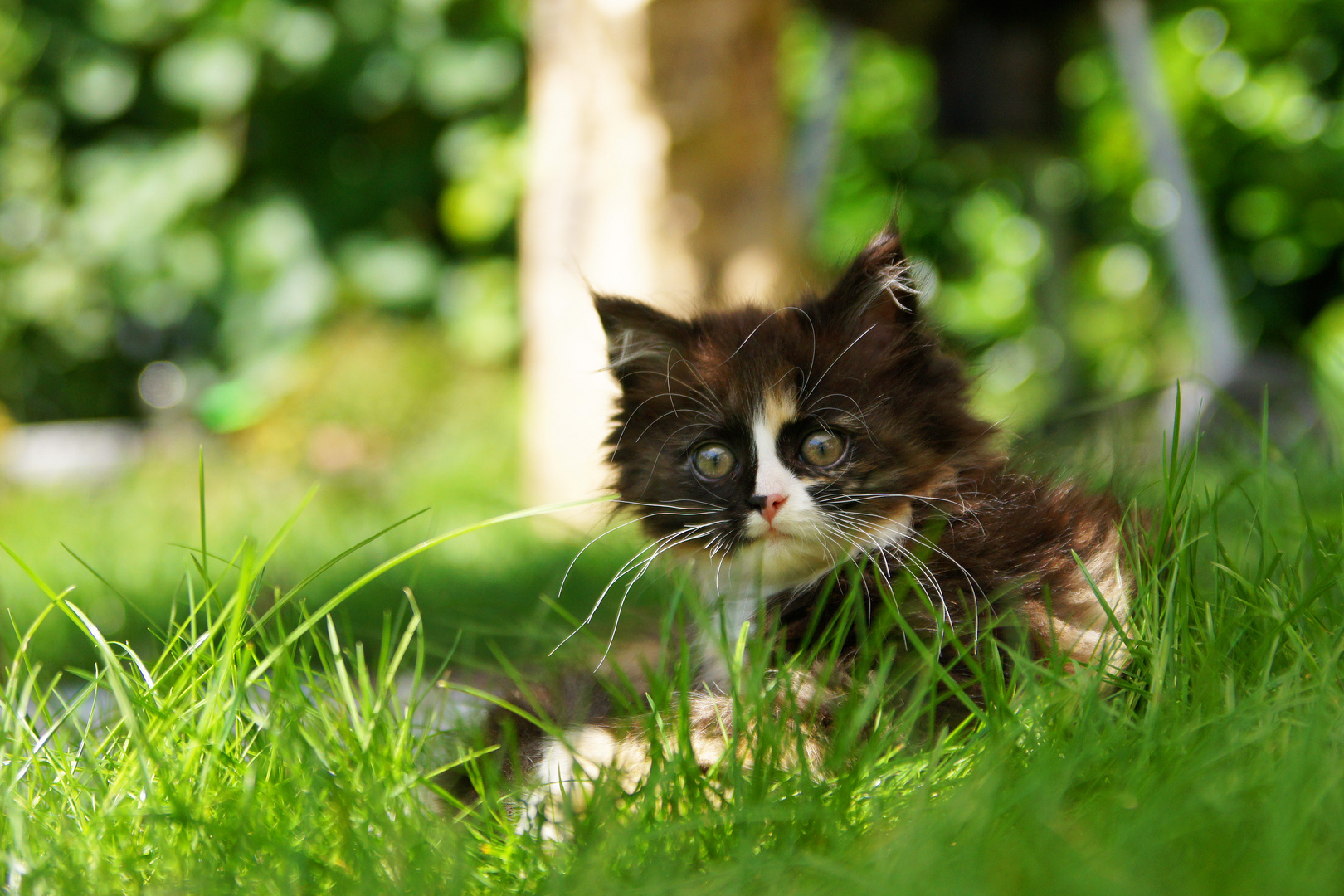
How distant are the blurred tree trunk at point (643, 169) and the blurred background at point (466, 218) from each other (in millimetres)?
25

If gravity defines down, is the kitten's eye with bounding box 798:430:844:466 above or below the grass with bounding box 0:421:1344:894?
above

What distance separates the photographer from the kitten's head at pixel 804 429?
1.32 metres

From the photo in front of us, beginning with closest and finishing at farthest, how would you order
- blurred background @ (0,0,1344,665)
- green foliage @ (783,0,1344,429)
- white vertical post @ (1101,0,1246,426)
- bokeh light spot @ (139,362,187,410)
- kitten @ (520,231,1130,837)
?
kitten @ (520,231,1130,837) → white vertical post @ (1101,0,1246,426) → blurred background @ (0,0,1344,665) → green foliage @ (783,0,1344,429) → bokeh light spot @ (139,362,187,410)

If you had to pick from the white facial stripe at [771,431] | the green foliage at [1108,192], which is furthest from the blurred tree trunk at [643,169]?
the white facial stripe at [771,431]

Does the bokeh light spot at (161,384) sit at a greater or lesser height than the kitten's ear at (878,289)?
greater

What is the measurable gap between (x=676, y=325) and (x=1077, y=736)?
73 cm

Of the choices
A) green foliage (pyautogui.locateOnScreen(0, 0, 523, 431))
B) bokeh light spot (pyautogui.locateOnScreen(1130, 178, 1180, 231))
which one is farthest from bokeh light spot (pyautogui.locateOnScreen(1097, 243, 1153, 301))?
green foliage (pyautogui.locateOnScreen(0, 0, 523, 431))

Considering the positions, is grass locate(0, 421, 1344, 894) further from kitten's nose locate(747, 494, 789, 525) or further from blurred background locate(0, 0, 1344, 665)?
blurred background locate(0, 0, 1344, 665)

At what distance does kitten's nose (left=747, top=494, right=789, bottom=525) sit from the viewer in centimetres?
128

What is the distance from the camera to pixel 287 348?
5.21 m

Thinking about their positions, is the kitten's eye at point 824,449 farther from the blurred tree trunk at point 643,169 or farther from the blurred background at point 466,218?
the blurred background at point 466,218

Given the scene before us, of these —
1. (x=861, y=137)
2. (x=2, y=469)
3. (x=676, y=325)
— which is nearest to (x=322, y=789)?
(x=676, y=325)

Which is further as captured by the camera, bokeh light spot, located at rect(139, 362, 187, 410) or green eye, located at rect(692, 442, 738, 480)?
bokeh light spot, located at rect(139, 362, 187, 410)

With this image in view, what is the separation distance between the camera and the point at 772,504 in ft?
4.21
